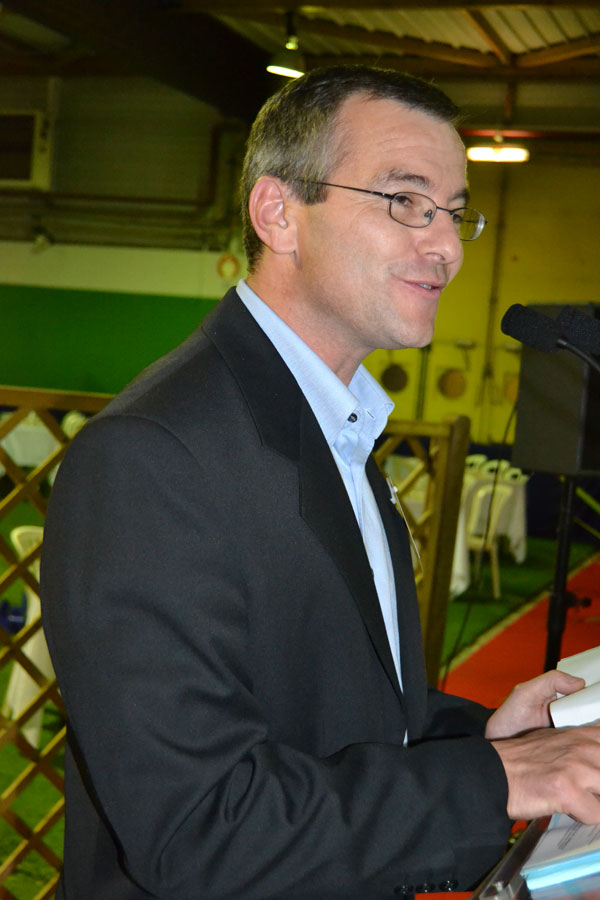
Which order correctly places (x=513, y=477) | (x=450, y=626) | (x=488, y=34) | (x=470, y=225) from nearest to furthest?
(x=470, y=225) < (x=450, y=626) < (x=513, y=477) < (x=488, y=34)

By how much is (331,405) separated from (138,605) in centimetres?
37

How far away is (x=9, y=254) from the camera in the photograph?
1091 cm

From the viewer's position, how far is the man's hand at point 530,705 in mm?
1033

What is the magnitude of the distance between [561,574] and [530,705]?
62.2 inches

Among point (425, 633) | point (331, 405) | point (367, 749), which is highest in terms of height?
point (331, 405)

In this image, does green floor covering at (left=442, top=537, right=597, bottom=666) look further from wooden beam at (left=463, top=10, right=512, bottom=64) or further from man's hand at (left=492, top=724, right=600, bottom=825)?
wooden beam at (left=463, top=10, right=512, bottom=64)

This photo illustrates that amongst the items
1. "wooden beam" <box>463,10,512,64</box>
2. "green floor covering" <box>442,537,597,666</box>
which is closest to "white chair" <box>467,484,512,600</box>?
"green floor covering" <box>442,537,597,666</box>

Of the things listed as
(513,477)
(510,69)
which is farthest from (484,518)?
(510,69)

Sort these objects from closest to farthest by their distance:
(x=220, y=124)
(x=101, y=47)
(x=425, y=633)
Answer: (x=425, y=633)
(x=101, y=47)
(x=220, y=124)

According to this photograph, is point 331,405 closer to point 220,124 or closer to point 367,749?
point 367,749

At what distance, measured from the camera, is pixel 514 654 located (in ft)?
15.5

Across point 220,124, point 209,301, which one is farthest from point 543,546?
point 220,124

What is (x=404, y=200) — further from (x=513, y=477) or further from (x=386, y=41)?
(x=386, y=41)

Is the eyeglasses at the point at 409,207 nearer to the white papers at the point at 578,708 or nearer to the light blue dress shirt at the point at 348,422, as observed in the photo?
the light blue dress shirt at the point at 348,422
